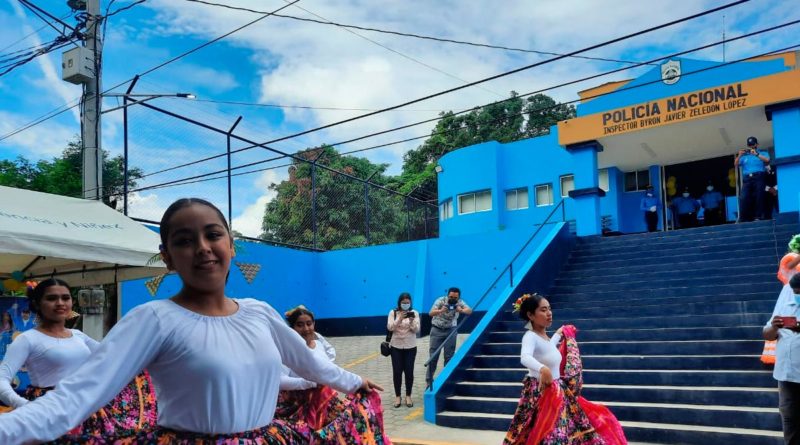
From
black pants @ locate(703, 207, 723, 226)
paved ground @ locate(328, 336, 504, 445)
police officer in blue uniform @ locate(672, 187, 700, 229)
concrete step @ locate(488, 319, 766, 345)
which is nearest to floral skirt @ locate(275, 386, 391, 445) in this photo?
paved ground @ locate(328, 336, 504, 445)

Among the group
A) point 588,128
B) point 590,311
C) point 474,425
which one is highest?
point 588,128

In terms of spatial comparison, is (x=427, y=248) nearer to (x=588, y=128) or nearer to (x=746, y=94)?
(x=588, y=128)

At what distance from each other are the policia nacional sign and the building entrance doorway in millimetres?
3791

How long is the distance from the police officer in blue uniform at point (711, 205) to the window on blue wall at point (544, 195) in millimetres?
5318

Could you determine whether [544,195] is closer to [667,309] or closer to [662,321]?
[667,309]

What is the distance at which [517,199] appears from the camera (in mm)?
23266

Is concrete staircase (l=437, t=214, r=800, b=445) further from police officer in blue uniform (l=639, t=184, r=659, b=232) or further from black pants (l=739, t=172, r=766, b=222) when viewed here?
police officer in blue uniform (l=639, t=184, r=659, b=232)

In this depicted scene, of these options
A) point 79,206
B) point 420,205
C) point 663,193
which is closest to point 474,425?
point 79,206

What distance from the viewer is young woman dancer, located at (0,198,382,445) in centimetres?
179

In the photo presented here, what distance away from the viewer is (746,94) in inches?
538

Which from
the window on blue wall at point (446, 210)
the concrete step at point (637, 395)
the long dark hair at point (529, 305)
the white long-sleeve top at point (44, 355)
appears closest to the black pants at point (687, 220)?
the window on blue wall at point (446, 210)

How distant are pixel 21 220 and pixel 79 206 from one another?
1.48m

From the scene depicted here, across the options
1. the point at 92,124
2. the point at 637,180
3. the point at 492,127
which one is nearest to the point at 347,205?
the point at 637,180

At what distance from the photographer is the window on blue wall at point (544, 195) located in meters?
22.2
